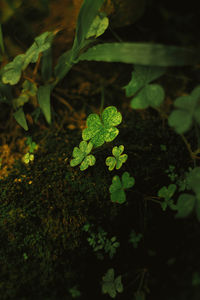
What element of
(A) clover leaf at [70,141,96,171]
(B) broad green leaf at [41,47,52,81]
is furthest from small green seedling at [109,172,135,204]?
(B) broad green leaf at [41,47,52,81]

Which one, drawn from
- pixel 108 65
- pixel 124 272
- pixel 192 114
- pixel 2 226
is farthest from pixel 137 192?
pixel 108 65

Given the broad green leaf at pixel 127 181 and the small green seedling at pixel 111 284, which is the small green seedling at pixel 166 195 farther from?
the small green seedling at pixel 111 284

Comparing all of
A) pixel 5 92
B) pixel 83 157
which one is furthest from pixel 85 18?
pixel 83 157

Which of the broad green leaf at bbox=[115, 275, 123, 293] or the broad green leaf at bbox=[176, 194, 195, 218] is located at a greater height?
the broad green leaf at bbox=[176, 194, 195, 218]

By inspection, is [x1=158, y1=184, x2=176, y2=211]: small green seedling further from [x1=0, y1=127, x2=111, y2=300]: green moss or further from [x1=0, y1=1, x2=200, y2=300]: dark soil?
[x1=0, y1=127, x2=111, y2=300]: green moss

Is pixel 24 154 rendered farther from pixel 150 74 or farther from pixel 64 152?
pixel 150 74

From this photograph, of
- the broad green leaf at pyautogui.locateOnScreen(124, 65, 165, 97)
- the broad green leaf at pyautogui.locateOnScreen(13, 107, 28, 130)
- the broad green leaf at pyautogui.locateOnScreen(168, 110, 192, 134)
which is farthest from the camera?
the broad green leaf at pyautogui.locateOnScreen(13, 107, 28, 130)

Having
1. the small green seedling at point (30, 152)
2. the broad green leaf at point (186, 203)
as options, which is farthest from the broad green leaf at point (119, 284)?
the small green seedling at point (30, 152)
